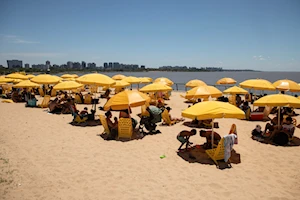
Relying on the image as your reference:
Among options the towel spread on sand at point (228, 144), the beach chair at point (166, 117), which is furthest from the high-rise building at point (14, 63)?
the towel spread on sand at point (228, 144)

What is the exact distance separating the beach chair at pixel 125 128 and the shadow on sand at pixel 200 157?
2.20 m

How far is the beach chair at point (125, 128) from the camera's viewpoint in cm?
878

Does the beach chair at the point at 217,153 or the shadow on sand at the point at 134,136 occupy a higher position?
the beach chair at the point at 217,153

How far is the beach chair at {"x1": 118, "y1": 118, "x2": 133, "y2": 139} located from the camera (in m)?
8.78

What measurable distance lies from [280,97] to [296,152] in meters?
2.00

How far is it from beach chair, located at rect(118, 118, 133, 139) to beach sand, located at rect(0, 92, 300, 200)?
0.50 m

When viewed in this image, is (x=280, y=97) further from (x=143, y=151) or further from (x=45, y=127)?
(x=45, y=127)

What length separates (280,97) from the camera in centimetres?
858

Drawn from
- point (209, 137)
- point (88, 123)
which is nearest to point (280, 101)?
point (209, 137)

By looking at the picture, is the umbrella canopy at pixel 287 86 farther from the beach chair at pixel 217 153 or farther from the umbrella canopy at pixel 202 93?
the beach chair at pixel 217 153

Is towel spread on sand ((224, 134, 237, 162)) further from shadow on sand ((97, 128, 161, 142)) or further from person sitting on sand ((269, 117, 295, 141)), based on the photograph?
shadow on sand ((97, 128, 161, 142))

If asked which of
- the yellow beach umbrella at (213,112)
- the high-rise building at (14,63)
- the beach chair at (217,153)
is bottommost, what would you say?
the beach chair at (217,153)

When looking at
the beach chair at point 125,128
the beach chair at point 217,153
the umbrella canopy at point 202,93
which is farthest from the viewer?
the umbrella canopy at point 202,93

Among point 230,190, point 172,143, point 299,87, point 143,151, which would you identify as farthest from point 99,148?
point 299,87
